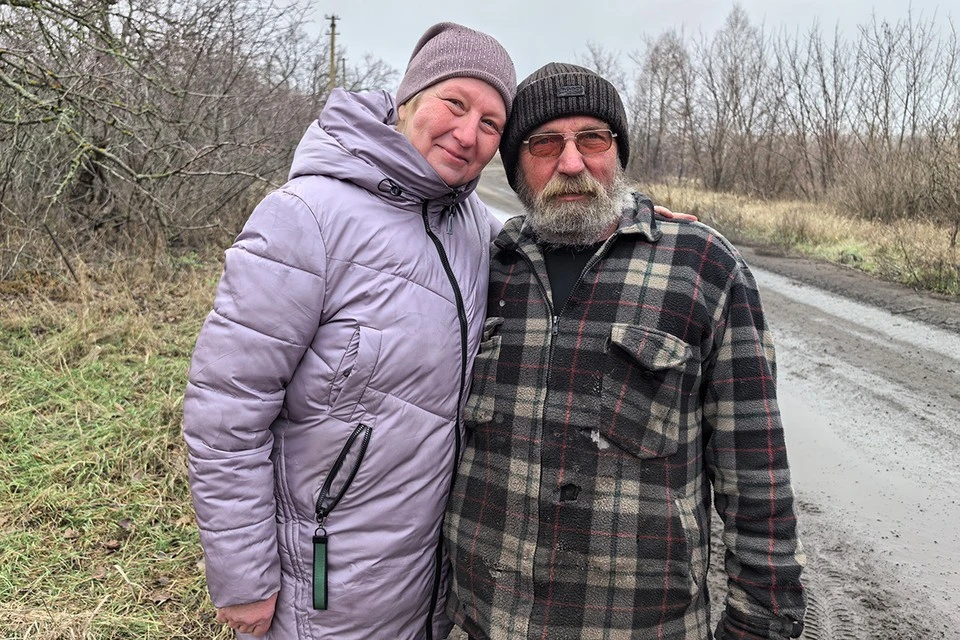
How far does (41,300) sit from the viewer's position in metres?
6.18

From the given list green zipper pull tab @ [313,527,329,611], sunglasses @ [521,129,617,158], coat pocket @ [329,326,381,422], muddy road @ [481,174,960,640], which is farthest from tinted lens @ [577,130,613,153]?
muddy road @ [481,174,960,640]

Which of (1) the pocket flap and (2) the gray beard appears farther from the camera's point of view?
(2) the gray beard

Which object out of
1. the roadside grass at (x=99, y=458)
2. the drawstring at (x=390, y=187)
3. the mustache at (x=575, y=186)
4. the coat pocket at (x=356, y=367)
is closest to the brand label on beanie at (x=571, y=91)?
the mustache at (x=575, y=186)

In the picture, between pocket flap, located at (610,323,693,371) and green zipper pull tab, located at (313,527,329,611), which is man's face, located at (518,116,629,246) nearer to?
pocket flap, located at (610,323,693,371)

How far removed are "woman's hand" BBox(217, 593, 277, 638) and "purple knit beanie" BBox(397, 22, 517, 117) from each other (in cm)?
146

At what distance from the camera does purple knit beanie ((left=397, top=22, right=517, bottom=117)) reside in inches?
75.0

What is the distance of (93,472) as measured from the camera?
387cm

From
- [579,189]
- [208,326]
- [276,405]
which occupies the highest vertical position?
[579,189]

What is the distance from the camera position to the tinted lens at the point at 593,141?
196 cm

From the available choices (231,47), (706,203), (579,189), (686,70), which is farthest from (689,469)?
(686,70)

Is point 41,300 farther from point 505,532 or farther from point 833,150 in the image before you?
point 833,150

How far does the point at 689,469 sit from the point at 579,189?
0.82 metres

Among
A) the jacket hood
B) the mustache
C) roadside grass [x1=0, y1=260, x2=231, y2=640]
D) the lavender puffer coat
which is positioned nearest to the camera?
the lavender puffer coat

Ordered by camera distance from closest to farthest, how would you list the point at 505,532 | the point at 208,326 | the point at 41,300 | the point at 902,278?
the point at 208,326 → the point at 505,532 → the point at 41,300 → the point at 902,278
